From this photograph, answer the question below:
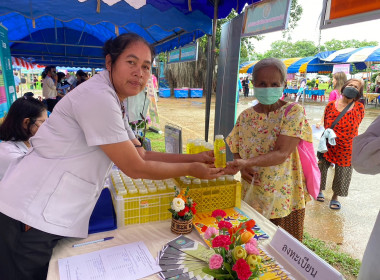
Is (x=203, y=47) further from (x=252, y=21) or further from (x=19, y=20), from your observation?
(x=252, y=21)

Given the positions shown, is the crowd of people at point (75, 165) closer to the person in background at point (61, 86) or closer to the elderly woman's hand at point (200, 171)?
the elderly woman's hand at point (200, 171)

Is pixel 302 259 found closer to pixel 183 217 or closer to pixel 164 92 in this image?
pixel 183 217

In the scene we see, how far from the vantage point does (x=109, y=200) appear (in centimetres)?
179

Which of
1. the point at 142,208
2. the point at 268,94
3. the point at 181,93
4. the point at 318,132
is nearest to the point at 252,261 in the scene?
the point at 142,208

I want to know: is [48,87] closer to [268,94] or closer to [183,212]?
[268,94]

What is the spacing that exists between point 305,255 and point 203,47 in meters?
20.1

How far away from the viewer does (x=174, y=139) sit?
254cm

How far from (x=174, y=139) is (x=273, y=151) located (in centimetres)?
99

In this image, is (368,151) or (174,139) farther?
(174,139)

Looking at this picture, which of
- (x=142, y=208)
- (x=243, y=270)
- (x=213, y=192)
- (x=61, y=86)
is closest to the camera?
(x=243, y=270)

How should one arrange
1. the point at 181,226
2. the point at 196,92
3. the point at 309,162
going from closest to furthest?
1. the point at 181,226
2. the point at 309,162
3. the point at 196,92

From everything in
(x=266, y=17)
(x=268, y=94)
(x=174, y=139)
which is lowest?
(x=174, y=139)

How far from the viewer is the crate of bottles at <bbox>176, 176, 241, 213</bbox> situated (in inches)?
67.0

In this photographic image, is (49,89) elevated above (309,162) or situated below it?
above
